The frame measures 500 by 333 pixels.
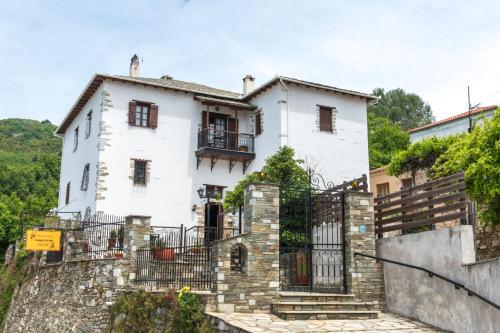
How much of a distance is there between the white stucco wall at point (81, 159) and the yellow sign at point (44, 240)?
431cm

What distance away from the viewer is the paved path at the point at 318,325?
31.4 feet

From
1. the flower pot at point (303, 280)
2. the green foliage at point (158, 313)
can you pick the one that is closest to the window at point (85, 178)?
the green foliage at point (158, 313)

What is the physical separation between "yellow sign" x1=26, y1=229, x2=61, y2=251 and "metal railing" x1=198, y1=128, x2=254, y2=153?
7899 mm

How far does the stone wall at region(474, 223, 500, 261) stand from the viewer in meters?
11.9

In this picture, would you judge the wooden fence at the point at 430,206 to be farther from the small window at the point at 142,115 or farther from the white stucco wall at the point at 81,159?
the white stucco wall at the point at 81,159

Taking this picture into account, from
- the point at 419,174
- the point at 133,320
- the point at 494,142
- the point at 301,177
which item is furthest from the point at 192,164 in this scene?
the point at 494,142

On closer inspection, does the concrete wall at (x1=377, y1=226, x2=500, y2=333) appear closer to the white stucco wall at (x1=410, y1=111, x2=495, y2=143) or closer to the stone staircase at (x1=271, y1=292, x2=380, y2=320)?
the stone staircase at (x1=271, y1=292, x2=380, y2=320)

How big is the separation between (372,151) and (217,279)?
1114 inches

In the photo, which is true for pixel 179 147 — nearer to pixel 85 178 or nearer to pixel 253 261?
pixel 85 178

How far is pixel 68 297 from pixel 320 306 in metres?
8.66

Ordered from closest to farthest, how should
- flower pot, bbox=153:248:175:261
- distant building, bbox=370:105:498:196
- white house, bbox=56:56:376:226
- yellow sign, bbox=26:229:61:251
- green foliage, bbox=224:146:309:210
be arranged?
flower pot, bbox=153:248:175:261
yellow sign, bbox=26:229:61:251
green foliage, bbox=224:146:309:210
white house, bbox=56:56:376:226
distant building, bbox=370:105:498:196

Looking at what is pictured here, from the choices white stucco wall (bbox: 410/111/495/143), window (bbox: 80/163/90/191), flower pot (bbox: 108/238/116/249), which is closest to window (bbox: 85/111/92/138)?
window (bbox: 80/163/90/191)

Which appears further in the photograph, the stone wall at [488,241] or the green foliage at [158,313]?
the stone wall at [488,241]

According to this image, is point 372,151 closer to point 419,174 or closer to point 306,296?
point 419,174
